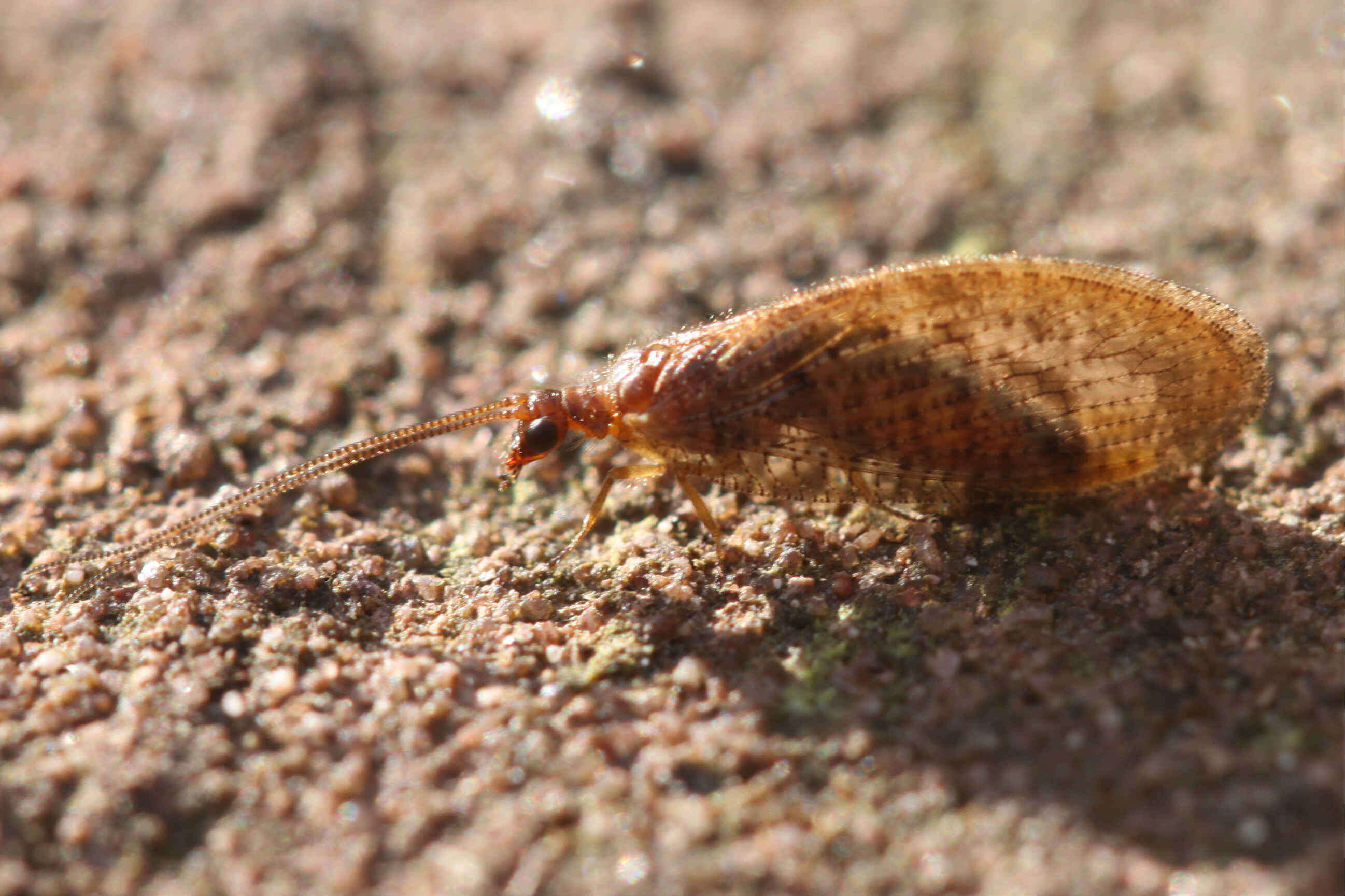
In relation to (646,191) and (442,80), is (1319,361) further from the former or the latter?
(442,80)

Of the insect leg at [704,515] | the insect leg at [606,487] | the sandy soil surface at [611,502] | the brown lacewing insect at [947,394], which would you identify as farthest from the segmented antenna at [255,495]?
the insect leg at [704,515]

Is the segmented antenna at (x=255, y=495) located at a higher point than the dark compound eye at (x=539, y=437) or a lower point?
lower

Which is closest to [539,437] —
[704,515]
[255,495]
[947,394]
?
[704,515]

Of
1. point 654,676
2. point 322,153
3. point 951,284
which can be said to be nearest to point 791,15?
point 322,153

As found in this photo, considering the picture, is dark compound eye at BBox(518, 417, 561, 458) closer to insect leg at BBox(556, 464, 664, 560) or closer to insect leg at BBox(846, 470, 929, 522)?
insect leg at BBox(556, 464, 664, 560)

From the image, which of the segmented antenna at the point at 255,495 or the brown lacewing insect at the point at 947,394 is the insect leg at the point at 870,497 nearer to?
the brown lacewing insect at the point at 947,394

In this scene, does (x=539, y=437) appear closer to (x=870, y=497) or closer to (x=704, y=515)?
(x=704, y=515)

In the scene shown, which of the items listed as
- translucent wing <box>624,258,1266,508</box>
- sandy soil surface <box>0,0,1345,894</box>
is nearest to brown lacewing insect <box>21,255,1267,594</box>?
translucent wing <box>624,258,1266,508</box>
